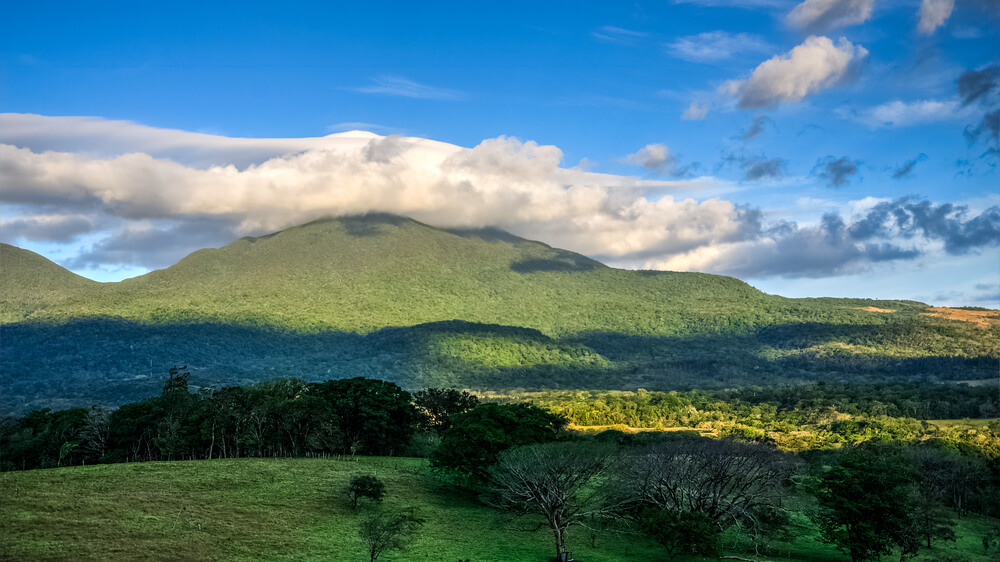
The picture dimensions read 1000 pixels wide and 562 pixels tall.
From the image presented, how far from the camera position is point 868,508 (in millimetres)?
41094

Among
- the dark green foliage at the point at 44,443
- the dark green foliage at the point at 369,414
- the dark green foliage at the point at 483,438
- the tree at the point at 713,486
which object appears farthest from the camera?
the dark green foliage at the point at 369,414

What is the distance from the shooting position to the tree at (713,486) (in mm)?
45781

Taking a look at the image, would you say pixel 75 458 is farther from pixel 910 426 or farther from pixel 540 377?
pixel 540 377

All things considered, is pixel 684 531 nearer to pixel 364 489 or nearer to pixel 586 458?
pixel 586 458

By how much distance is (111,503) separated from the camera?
133ft

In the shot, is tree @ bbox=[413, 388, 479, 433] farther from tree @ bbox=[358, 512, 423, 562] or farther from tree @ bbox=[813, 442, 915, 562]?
tree @ bbox=[813, 442, 915, 562]

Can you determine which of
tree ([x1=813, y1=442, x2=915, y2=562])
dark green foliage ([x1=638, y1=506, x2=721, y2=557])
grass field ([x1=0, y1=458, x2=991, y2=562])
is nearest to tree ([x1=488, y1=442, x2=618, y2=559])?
grass field ([x1=0, y1=458, x2=991, y2=562])

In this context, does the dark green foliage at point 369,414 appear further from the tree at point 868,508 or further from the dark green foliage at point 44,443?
the tree at point 868,508

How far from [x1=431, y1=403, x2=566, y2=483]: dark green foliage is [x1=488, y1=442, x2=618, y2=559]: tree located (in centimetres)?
398

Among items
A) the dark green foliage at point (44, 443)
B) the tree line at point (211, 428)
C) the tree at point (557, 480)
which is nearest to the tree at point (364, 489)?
the tree at point (557, 480)

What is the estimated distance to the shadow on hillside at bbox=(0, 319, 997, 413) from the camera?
15462 centimetres

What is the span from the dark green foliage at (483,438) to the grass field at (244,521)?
2.71 m

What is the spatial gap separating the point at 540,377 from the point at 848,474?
13653cm

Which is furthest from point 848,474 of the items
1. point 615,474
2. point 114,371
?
point 114,371
